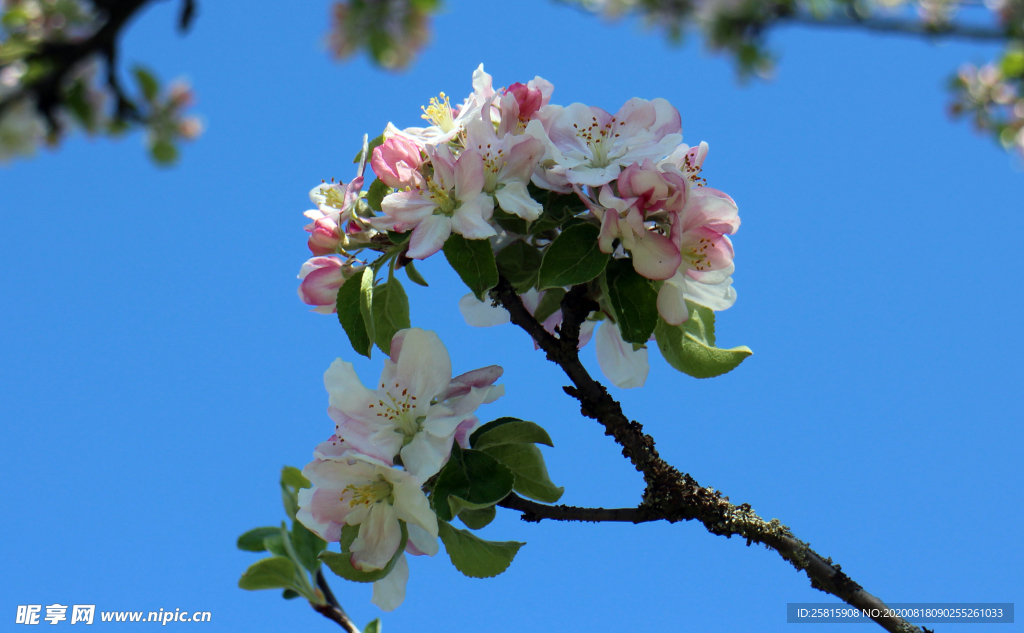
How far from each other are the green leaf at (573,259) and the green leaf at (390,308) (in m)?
0.28

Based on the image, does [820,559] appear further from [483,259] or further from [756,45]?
[756,45]

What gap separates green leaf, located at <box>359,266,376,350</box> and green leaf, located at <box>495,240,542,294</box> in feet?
0.73

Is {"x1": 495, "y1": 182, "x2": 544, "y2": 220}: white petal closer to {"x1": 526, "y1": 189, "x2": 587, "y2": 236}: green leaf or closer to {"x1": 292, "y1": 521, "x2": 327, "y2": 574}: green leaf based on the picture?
{"x1": 526, "y1": 189, "x2": 587, "y2": 236}: green leaf

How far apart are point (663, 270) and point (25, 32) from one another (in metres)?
0.97

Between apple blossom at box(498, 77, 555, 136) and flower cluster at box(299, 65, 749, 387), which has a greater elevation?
apple blossom at box(498, 77, 555, 136)

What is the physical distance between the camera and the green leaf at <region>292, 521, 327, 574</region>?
5.34ft

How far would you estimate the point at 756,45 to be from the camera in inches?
70.3

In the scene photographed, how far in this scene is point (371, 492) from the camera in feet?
3.83

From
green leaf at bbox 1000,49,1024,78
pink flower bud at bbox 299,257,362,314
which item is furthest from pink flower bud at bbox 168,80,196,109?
green leaf at bbox 1000,49,1024,78

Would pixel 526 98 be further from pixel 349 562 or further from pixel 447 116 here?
pixel 349 562

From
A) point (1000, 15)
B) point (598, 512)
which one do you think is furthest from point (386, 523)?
point (1000, 15)

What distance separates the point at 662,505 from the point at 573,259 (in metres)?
0.43

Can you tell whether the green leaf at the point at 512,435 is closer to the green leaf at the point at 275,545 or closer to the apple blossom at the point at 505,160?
the apple blossom at the point at 505,160

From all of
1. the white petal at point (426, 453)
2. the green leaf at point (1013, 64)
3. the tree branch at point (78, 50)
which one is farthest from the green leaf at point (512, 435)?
the green leaf at point (1013, 64)
